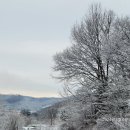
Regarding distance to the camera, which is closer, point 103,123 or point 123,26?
point 103,123

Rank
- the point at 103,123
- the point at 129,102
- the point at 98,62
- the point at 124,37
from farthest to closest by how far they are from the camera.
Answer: the point at 98,62 < the point at 124,37 < the point at 103,123 < the point at 129,102

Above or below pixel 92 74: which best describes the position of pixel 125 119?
below

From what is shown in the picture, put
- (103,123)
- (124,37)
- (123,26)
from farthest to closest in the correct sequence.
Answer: (123,26) < (124,37) < (103,123)

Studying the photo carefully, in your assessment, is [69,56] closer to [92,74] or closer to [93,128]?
[92,74]

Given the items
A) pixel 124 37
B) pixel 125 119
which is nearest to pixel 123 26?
pixel 124 37

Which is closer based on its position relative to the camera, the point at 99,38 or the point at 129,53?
the point at 129,53

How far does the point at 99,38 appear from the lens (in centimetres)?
2891

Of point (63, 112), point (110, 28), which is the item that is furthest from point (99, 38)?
point (63, 112)

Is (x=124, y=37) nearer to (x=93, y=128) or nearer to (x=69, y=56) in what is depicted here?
(x=93, y=128)

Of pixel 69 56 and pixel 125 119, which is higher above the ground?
pixel 69 56

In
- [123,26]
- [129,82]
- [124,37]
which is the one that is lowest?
[129,82]

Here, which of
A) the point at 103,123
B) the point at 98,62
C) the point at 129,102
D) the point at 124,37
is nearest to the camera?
the point at 129,102

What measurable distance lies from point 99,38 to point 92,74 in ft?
10.2

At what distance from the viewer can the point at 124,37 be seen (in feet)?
68.0
